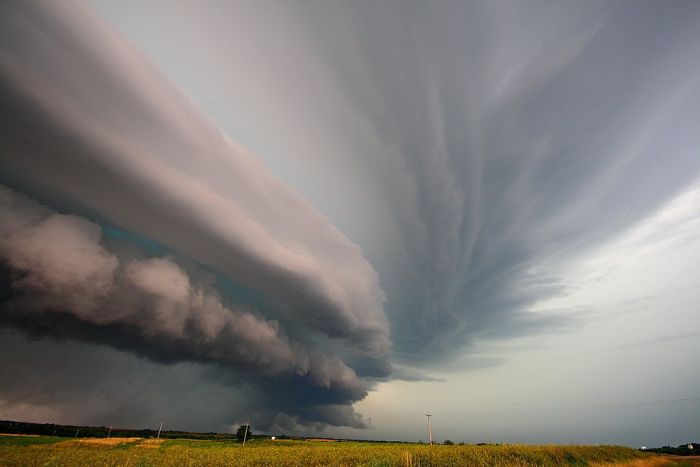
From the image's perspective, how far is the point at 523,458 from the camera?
162 feet

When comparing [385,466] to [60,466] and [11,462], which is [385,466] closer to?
[60,466]

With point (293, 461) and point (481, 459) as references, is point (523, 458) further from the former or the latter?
point (293, 461)

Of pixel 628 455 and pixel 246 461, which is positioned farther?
pixel 628 455

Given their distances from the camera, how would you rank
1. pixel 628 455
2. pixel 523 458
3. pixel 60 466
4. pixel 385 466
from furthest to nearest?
pixel 628 455
pixel 523 458
pixel 385 466
pixel 60 466

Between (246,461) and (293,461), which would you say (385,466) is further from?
(246,461)

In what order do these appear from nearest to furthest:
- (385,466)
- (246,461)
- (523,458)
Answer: (385,466), (246,461), (523,458)

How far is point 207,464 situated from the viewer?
40938 millimetres

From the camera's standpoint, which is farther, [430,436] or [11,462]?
[430,436]

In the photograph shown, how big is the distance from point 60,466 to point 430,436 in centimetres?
9230

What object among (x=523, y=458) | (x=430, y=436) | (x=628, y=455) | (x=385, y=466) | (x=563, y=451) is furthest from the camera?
(x=430, y=436)

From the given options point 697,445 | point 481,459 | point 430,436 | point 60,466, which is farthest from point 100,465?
point 697,445

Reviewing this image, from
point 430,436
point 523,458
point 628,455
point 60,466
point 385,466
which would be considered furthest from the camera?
point 430,436

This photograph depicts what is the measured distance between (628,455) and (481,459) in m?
42.4

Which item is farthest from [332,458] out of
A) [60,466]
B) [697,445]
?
[697,445]
